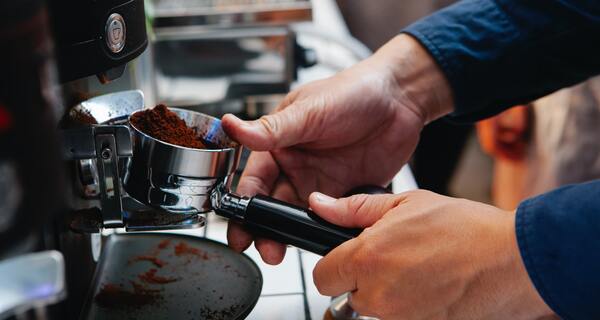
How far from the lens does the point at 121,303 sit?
60 cm

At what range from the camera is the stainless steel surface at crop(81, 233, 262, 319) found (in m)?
0.59

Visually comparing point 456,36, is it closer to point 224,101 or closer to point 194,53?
point 224,101

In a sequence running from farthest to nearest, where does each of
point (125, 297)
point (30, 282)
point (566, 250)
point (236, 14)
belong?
point (236, 14), point (125, 297), point (566, 250), point (30, 282)

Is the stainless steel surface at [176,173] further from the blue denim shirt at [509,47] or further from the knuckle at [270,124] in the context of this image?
the blue denim shirt at [509,47]

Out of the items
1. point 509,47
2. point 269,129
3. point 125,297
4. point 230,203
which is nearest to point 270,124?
point 269,129

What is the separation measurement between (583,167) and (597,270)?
107cm

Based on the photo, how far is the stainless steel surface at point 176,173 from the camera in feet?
1.72

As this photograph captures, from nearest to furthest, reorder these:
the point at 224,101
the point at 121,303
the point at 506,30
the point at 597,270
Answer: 1. the point at 597,270
2. the point at 121,303
3. the point at 506,30
4. the point at 224,101

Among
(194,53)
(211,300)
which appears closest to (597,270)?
(211,300)

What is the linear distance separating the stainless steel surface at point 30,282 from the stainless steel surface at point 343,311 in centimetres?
36

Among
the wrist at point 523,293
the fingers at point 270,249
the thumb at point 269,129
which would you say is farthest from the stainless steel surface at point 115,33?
the wrist at point 523,293

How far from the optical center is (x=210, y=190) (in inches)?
22.0

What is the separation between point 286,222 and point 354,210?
0.06 meters

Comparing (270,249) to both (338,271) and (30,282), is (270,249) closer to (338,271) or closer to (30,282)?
(338,271)
